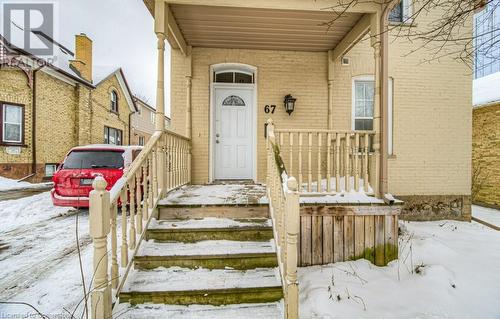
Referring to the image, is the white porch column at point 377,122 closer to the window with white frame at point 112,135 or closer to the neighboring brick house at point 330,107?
the neighboring brick house at point 330,107

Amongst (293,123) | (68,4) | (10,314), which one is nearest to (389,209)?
(293,123)

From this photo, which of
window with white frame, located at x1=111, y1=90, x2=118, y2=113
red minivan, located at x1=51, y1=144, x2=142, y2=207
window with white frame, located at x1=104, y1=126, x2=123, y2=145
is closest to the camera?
red minivan, located at x1=51, y1=144, x2=142, y2=207

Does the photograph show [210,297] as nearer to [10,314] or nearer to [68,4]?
[10,314]

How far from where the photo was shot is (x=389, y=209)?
146 inches

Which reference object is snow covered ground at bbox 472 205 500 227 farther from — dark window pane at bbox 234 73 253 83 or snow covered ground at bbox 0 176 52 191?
snow covered ground at bbox 0 176 52 191

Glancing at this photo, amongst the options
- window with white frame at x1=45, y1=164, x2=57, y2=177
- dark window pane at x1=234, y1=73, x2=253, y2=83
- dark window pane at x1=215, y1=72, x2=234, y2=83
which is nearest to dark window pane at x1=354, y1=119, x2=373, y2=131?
dark window pane at x1=234, y1=73, x2=253, y2=83

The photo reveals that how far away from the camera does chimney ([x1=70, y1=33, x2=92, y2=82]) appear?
43.8 ft

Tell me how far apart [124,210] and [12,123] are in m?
10.6

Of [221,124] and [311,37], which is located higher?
[311,37]

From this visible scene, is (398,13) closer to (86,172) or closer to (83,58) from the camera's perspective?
(86,172)

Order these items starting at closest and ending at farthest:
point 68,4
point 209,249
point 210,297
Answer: point 210,297
point 209,249
point 68,4

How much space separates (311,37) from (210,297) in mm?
4808

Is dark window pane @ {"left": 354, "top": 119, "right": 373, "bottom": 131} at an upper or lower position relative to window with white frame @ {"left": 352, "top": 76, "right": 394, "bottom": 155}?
lower

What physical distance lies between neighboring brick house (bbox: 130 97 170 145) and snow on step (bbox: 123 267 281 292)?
17447mm
